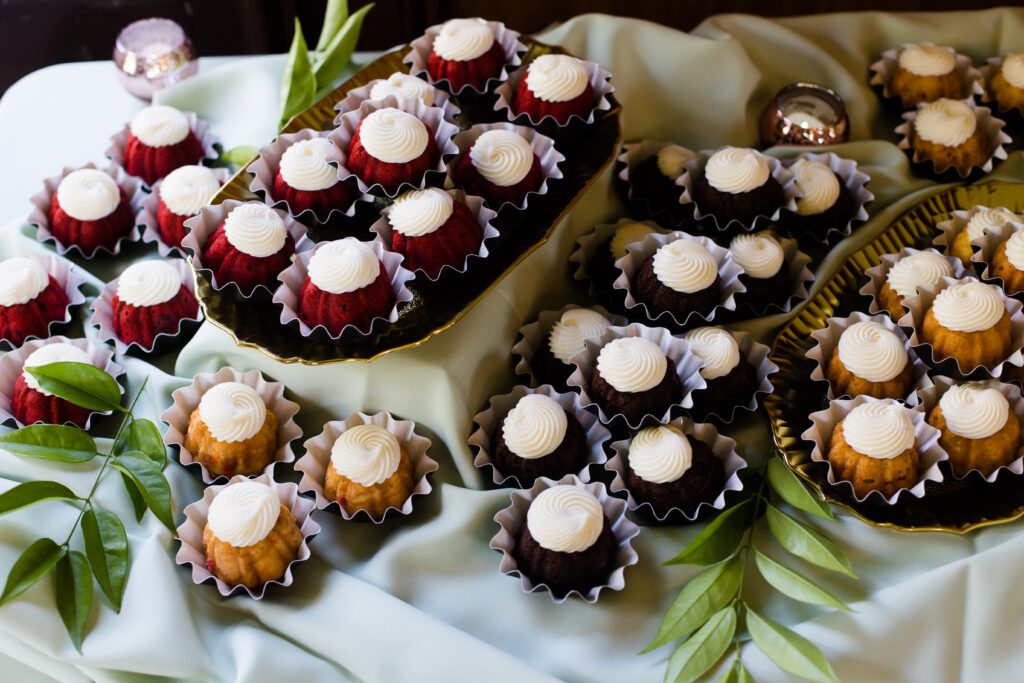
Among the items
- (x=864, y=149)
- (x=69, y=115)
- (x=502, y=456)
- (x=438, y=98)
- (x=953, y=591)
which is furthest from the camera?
(x=69, y=115)

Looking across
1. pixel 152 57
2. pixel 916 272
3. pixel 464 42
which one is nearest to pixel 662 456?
pixel 916 272

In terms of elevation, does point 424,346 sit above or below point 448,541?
above

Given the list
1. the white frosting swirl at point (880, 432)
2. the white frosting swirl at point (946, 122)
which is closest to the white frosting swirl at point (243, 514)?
the white frosting swirl at point (880, 432)

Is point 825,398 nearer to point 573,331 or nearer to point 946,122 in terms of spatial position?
point 573,331

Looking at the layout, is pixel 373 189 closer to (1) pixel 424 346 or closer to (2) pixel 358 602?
(1) pixel 424 346

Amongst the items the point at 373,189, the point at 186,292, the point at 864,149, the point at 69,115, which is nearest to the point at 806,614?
the point at 373,189

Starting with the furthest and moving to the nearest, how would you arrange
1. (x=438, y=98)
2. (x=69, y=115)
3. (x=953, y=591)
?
(x=69, y=115) → (x=438, y=98) → (x=953, y=591)

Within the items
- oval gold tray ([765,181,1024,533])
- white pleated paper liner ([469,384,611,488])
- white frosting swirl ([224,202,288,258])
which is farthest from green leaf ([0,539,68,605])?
oval gold tray ([765,181,1024,533])
